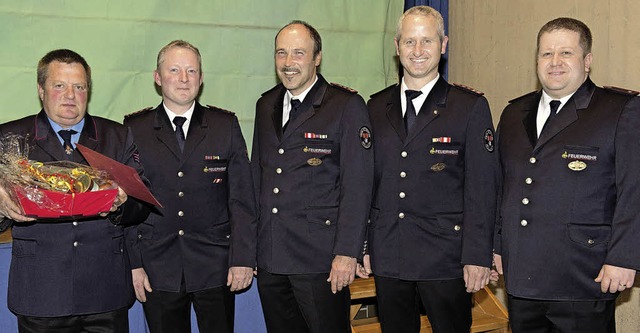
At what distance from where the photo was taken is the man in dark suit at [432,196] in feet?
9.09

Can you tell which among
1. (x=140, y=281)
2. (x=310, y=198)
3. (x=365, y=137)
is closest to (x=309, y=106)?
(x=365, y=137)

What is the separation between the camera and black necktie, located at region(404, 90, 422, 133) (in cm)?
288

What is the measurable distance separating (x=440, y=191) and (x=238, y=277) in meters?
0.97

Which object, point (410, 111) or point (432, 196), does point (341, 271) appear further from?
point (410, 111)

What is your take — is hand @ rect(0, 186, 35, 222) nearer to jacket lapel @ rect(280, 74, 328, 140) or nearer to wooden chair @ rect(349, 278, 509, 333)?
jacket lapel @ rect(280, 74, 328, 140)

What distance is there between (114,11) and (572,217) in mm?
2853

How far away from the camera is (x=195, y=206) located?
2.96 m

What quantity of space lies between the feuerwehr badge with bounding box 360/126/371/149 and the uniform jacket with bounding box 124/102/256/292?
0.56 meters

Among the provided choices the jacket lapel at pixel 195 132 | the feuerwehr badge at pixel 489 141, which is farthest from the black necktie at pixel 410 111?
the jacket lapel at pixel 195 132

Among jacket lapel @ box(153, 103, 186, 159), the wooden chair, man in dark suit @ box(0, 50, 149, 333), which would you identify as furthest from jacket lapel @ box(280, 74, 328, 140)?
the wooden chair

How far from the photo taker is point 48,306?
8.39 ft

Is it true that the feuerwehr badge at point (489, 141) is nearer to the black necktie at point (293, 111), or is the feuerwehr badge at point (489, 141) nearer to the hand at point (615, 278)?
the hand at point (615, 278)

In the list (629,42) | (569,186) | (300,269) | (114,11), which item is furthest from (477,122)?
(114,11)

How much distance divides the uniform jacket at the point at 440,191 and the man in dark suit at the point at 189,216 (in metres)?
0.64
